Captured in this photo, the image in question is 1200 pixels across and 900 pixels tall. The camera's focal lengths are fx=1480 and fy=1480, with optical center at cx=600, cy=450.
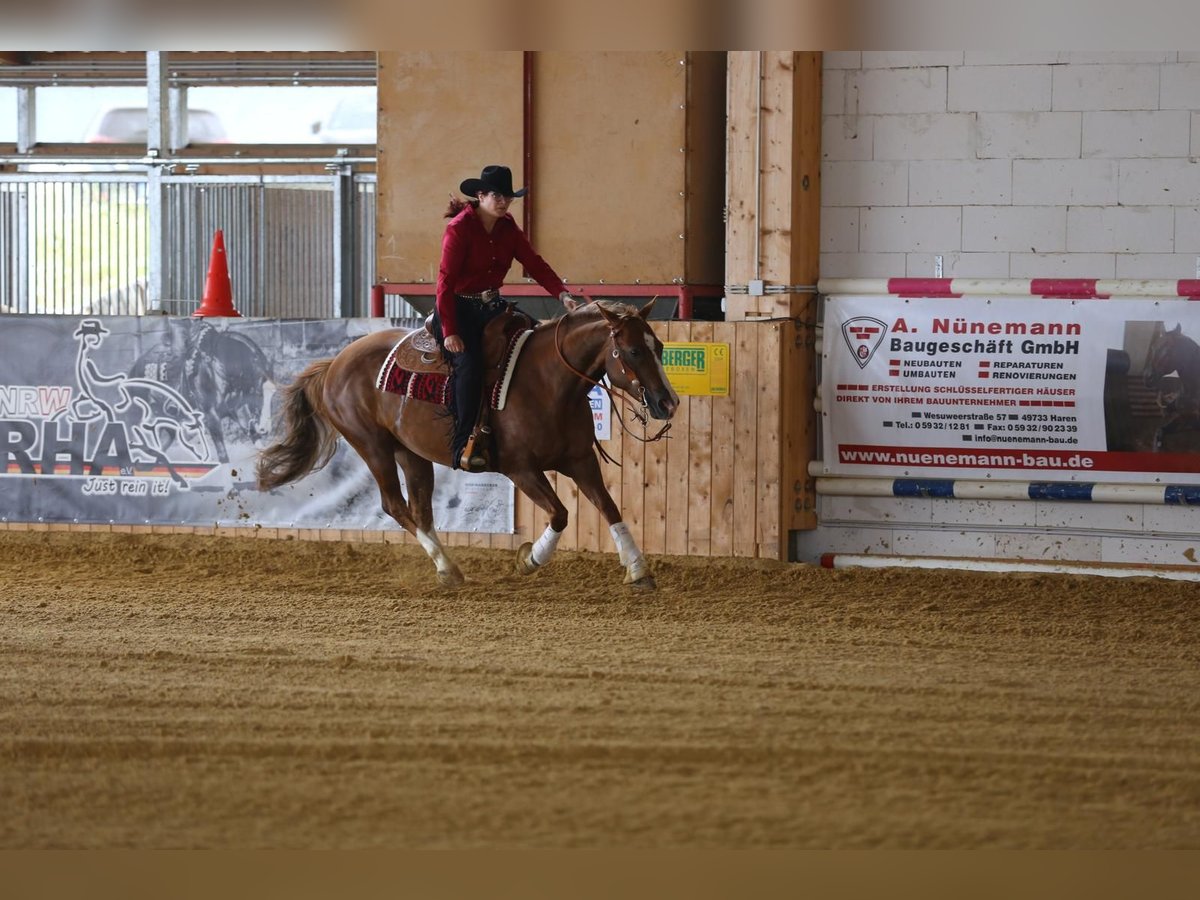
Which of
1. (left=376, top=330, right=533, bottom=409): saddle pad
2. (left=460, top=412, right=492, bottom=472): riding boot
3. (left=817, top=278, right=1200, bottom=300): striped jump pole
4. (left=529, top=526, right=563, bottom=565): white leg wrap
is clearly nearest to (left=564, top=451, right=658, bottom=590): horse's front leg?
(left=529, top=526, right=563, bottom=565): white leg wrap

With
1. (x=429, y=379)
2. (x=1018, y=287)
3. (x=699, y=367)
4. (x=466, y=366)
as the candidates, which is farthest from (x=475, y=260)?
(x=1018, y=287)

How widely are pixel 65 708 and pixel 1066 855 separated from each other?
11.9 feet

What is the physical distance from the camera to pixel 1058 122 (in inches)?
376

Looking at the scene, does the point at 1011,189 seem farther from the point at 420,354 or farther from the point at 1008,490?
the point at 420,354

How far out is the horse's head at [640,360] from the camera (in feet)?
26.0

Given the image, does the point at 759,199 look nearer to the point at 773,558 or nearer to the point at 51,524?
the point at 773,558

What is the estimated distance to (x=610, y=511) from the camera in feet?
27.7

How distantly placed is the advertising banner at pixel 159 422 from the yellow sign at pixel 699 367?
2202 millimetres

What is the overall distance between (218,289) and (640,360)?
488 centimetres

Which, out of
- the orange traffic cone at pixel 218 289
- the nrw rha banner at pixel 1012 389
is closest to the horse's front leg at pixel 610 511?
the nrw rha banner at pixel 1012 389

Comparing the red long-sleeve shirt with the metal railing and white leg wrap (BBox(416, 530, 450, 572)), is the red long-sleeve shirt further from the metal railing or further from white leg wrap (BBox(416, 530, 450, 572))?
the metal railing

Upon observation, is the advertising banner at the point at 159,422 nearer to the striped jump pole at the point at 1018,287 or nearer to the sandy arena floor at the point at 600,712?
the sandy arena floor at the point at 600,712

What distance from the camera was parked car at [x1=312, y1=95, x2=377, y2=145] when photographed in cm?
1861

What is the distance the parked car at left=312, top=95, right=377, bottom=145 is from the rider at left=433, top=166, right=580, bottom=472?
10.5 metres
